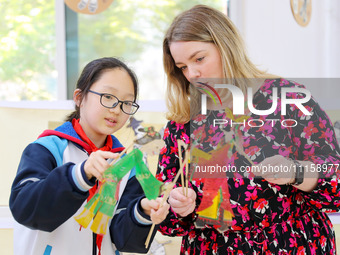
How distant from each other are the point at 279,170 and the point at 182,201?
8.7 inches

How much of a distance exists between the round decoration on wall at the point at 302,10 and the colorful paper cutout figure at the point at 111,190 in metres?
1.68

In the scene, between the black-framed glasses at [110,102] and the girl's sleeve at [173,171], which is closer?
the black-framed glasses at [110,102]

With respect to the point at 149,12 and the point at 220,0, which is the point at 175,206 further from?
the point at 220,0

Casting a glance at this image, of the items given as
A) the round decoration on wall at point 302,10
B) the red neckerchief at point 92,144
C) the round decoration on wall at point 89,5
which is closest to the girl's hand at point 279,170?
the red neckerchief at point 92,144

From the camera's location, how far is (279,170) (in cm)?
85

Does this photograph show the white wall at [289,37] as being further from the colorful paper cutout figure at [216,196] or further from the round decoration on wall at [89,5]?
the colorful paper cutout figure at [216,196]

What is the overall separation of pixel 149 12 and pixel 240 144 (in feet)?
A: 4.64

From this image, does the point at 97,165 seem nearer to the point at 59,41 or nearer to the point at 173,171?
the point at 173,171

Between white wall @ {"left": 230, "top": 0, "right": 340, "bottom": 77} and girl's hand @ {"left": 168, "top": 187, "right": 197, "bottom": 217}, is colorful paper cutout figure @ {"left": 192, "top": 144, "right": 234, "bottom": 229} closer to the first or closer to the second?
girl's hand @ {"left": 168, "top": 187, "right": 197, "bottom": 217}

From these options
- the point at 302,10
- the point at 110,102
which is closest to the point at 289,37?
the point at 302,10

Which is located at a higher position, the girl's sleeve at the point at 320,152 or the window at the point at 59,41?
the window at the point at 59,41

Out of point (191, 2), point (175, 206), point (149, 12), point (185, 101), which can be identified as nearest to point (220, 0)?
point (191, 2)

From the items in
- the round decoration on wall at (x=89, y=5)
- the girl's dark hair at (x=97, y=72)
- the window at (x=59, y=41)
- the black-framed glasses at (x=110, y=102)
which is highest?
the round decoration on wall at (x=89, y=5)

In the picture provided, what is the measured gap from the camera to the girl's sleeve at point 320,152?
89cm
